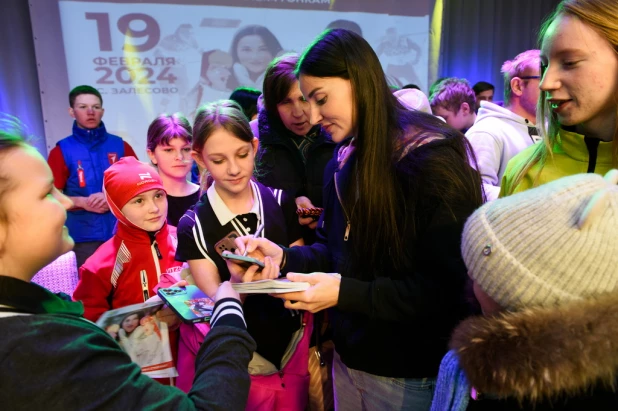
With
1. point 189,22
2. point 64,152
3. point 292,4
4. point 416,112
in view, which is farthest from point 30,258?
point 292,4

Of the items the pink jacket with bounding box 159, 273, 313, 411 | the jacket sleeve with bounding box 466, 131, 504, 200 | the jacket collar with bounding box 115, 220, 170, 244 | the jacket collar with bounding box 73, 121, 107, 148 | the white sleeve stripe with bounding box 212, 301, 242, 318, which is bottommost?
the pink jacket with bounding box 159, 273, 313, 411

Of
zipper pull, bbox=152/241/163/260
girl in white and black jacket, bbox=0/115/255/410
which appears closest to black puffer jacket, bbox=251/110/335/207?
zipper pull, bbox=152/241/163/260

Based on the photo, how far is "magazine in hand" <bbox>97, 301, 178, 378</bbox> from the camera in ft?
4.04

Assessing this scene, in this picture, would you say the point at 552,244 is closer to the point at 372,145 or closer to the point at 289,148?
the point at 372,145

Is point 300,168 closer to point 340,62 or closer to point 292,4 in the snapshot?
point 340,62

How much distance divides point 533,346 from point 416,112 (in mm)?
740

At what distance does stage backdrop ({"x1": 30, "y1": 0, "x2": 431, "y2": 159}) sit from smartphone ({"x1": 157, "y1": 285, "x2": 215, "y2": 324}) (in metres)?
4.34

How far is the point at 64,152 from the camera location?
3777mm

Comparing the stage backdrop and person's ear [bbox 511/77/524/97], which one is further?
the stage backdrop

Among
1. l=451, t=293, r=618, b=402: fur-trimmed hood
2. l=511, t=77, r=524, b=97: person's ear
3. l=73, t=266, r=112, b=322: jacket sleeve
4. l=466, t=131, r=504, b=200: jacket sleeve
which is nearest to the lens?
l=451, t=293, r=618, b=402: fur-trimmed hood

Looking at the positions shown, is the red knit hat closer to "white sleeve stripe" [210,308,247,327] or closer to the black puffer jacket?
the black puffer jacket

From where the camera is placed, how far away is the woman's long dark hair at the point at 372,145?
45.7 inches

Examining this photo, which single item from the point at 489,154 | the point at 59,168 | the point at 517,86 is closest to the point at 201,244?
the point at 489,154

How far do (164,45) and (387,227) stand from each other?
4.93 meters
